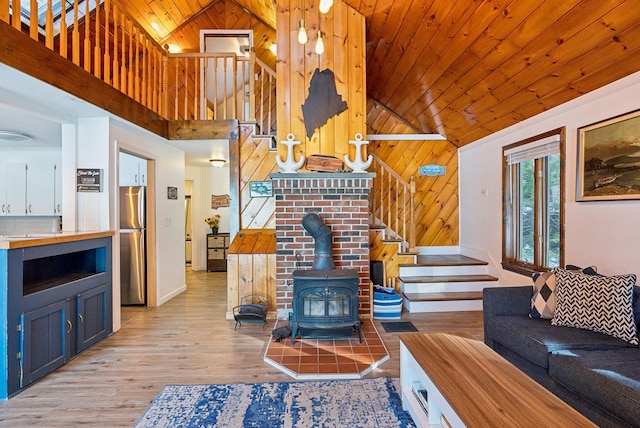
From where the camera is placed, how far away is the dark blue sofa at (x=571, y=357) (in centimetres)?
165

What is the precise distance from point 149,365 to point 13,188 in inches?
156

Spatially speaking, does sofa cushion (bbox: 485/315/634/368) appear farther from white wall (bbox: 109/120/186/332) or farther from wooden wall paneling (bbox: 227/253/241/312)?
white wall (bbox: 109/120/186/332)

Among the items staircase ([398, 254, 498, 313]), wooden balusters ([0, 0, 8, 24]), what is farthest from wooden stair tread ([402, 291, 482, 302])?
wooden balusters ([0, 0, 8, 24])

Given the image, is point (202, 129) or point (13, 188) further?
point (13, 188)

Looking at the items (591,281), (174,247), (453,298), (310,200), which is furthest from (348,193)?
(174,247)

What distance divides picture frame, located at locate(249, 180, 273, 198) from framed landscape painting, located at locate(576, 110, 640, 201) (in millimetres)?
3327

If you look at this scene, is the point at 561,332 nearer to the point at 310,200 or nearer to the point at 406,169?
the point at 310,200

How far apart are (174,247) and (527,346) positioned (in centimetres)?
462

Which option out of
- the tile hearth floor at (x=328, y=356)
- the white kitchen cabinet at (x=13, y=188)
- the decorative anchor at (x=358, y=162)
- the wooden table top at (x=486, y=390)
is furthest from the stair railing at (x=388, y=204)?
the white kitchen cabinet at (x=13, y=188)

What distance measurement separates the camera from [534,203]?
3916 millimetres

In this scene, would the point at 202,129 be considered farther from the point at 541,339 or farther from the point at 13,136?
the point at 541,339

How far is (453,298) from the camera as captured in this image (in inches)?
163

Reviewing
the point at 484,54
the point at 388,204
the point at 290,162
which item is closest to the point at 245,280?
the point at 290,162

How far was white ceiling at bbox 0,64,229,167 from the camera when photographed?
250 cm
